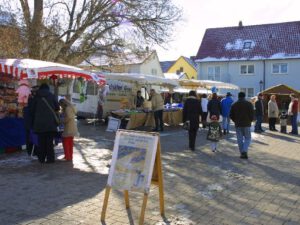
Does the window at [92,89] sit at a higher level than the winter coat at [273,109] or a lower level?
higher

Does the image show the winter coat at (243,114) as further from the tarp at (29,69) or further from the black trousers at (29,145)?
the black trousers at (29,145)

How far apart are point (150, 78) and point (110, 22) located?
3240 millimetres

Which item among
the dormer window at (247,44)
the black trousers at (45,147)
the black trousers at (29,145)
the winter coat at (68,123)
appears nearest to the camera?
the black trousers at (45,147)

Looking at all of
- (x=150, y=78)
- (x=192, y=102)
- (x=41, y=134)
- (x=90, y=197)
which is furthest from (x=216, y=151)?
(x=150, y=78)

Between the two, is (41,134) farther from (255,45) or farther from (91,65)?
(255,45)

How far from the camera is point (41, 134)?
8.91m

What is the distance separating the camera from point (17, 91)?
1038cm

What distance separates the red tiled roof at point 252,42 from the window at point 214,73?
3.59ft

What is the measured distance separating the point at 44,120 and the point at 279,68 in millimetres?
33632

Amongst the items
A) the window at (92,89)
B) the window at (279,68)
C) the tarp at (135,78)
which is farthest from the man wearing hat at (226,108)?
the window at (279,68)

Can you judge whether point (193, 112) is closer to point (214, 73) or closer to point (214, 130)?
point (214, 130)

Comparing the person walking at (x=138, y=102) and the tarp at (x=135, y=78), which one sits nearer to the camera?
the tarp at (x=135, y=78)

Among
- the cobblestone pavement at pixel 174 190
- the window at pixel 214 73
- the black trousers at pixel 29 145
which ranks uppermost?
the window at pixel 214 73

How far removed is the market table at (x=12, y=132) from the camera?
1005 centimetres
